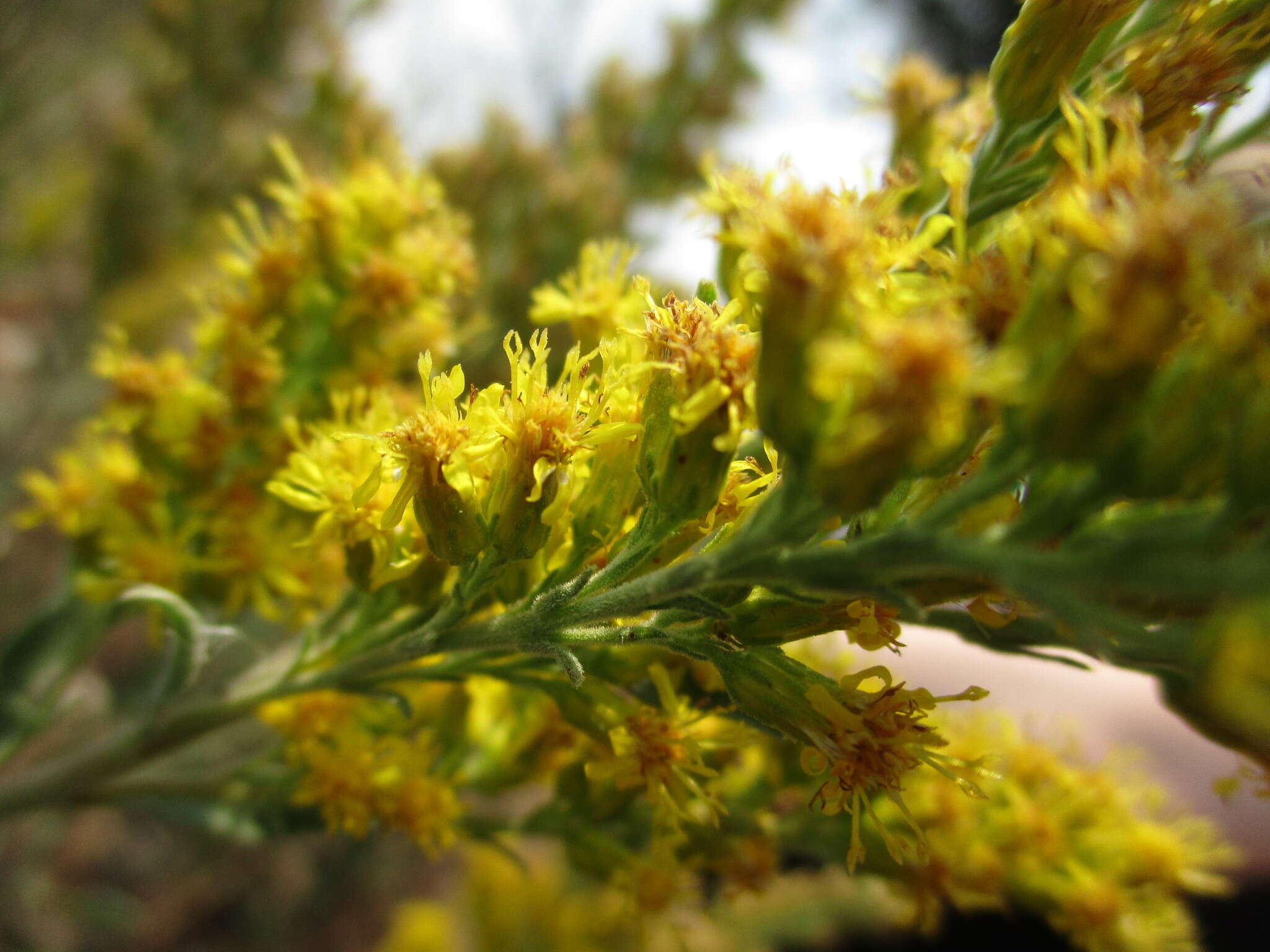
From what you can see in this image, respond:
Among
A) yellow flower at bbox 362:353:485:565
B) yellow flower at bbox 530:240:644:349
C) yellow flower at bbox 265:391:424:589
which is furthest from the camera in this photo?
yellow flower at bbox 530:240:644:349

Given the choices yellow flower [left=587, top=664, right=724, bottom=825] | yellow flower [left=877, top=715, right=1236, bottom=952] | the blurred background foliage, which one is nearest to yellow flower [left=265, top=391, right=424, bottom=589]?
yellow flower [left=587, top=664, right=724, bottom=825]

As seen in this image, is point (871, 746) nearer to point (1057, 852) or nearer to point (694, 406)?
point (694, 406)

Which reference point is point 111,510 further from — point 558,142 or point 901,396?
point 558,142

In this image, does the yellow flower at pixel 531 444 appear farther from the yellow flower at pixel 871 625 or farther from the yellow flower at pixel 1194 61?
the yellow flower at pixel 1194 61

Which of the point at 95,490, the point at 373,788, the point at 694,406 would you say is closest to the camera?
the point at 694,406

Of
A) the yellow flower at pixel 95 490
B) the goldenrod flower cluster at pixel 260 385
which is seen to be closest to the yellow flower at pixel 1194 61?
the goldenrod flower cluster at pixel 260 385

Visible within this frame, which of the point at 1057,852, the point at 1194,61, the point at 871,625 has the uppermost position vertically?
the point at 1194,61

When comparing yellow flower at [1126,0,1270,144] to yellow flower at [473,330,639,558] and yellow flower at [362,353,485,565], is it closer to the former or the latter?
yellow flower at [473,330,639,558]

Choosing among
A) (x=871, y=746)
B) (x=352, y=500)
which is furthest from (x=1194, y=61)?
(x=352, y=500)
